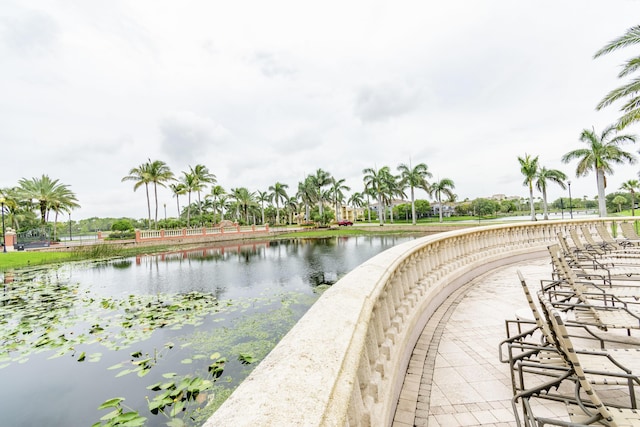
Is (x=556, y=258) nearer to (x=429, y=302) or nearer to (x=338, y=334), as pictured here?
(x=429, y=302)

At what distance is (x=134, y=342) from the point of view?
6.16 meters

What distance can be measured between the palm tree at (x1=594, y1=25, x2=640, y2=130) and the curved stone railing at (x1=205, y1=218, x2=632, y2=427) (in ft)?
44.0

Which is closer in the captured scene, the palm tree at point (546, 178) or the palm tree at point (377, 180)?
the palm tree at point (546, 178)

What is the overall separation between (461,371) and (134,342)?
647cm

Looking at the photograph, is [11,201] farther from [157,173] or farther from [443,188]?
[443,188]

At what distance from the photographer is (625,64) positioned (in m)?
11.6

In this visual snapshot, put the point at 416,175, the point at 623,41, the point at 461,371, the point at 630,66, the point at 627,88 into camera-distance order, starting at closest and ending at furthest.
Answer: the point at 461,371 < the point at 623,41 < the point at 627,88 < the point at 630,66 < the point at 416,175

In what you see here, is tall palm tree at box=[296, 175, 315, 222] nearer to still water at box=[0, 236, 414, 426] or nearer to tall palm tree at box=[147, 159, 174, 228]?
tall palm tree at box=[147, 159, 174, 228]

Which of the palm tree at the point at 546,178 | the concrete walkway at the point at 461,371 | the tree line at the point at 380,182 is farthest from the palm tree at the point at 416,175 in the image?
the concrete walkway at the point at 461,371

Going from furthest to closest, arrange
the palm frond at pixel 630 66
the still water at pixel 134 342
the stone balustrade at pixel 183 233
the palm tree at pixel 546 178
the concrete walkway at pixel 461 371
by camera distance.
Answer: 1. the palm tree at pixel 546 178
2. the stone balustrade at pixel 183 233
3. the palm frond at pixel 630 66
4. the still water at pixel 134 342
5. the concrete walkway at pixel 461 371

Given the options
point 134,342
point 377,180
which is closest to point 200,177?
point 377,180

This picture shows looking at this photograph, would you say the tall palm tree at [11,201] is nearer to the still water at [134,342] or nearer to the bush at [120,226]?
the bush at [120,226]

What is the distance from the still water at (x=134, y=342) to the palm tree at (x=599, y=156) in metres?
27.9

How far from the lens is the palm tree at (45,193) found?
118 feet
